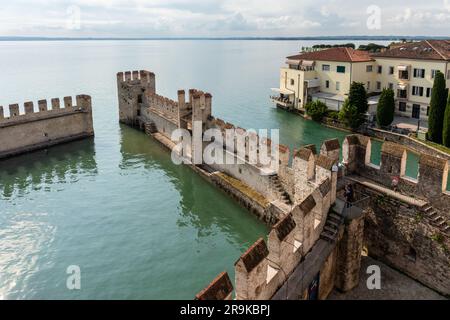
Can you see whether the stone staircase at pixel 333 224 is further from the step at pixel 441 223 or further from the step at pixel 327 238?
the step at pixel 441 223

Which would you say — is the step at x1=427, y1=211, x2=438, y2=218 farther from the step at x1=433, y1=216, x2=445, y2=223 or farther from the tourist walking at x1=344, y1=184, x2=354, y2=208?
the tourist walking at x1=344, y1=184, x2=354, y2=208

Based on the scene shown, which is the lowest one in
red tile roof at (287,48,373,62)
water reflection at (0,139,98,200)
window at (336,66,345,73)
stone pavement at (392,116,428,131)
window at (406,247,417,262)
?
water reflection at (0,139,98,200)

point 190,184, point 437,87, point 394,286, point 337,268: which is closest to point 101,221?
point 190,184

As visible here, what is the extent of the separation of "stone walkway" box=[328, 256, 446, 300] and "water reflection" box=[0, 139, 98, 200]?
655 inches

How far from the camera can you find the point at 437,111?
1185 inches

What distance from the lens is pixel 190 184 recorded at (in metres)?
23.5

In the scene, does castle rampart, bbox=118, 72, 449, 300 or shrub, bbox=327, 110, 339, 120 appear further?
shrub, bbox=327, 110, 339, 120

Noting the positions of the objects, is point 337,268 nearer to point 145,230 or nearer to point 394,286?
point 394,286

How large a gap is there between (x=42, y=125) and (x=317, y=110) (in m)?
24.1

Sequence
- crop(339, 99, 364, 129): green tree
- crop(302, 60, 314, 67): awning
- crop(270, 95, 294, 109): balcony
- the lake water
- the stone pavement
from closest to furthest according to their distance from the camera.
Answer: the lake water → the stone pavement → crop(339, 99, 364, 129): green tree → crop(302, 60, 314, 67): awning → crop(270, 95, 294, 109): balcony

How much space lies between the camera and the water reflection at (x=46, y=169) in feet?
75.7

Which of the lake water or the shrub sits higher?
the shrub

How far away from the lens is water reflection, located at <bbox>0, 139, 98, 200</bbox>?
23062mm

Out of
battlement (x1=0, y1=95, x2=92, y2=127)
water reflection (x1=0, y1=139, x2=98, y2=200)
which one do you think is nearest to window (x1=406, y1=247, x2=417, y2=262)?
water reflection (x1=0, y1=139, x2=98, y2=200)
